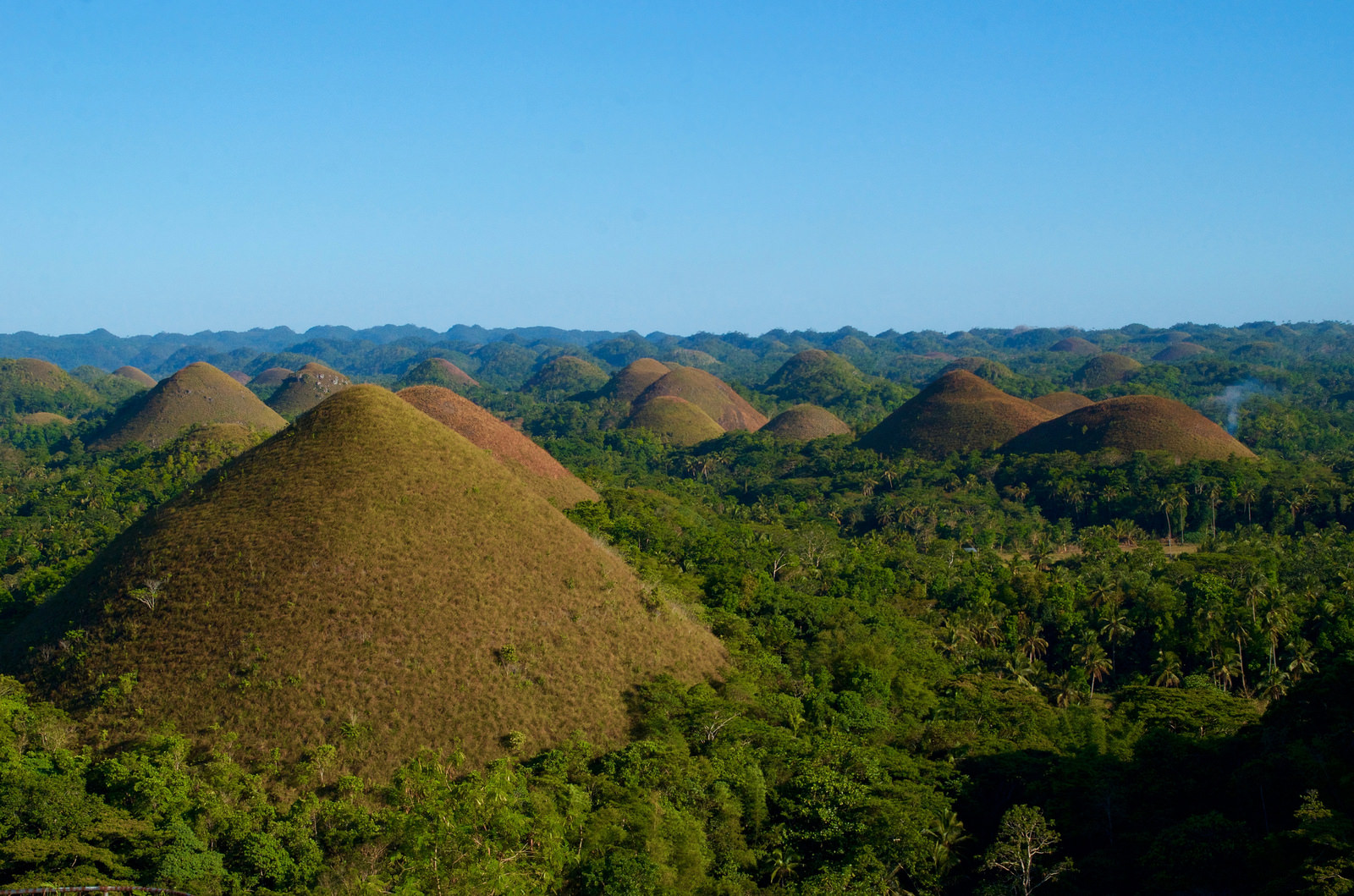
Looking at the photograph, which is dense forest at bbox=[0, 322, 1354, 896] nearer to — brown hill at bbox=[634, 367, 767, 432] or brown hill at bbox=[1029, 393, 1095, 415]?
brown hill at bbox=[1029, 393, 1095, 415]

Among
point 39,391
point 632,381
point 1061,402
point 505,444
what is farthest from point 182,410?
point 1061,402

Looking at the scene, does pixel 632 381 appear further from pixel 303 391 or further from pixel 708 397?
pixel 303 391

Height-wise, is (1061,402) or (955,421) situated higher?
(1061,402)

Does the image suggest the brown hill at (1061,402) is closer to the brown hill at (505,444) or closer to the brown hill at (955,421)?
the brown hill at (955,421)

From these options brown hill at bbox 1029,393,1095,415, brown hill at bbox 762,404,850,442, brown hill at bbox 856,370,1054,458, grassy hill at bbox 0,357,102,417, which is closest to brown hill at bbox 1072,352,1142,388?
brown hill at bbox 1029,393,1095,415

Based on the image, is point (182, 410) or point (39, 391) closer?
point (182, 410)

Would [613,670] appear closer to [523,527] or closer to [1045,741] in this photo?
[523,527]
